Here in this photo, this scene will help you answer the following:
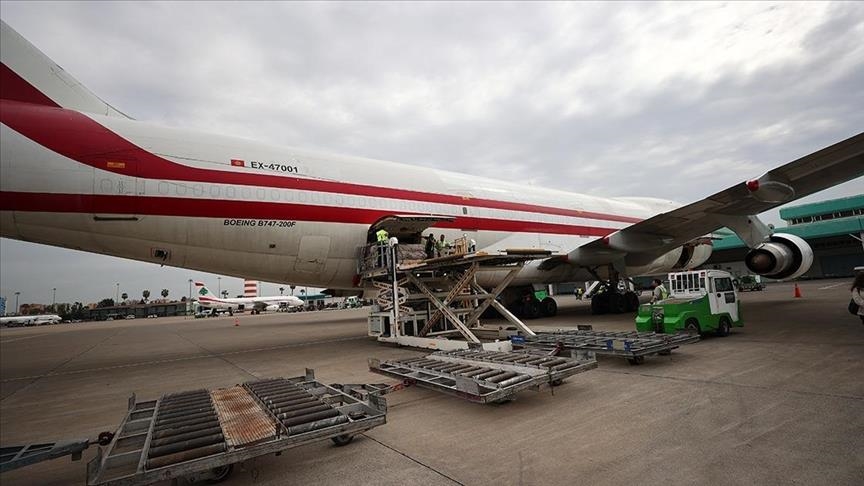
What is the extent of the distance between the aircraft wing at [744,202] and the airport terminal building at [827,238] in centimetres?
2880

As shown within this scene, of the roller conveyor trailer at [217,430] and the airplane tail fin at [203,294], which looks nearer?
the roller conveyor trailer at [217,430]

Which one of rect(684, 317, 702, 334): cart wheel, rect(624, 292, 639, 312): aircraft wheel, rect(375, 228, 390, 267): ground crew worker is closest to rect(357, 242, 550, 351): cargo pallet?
rect(375, 228, 390, 267): ground crew worker

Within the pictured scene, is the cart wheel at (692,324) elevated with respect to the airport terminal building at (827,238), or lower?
lower

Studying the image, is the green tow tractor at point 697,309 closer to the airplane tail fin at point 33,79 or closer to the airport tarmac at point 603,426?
the airport tarmac at point 603,426

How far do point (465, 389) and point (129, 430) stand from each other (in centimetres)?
311

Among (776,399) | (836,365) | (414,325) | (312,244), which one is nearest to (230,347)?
(312,244)

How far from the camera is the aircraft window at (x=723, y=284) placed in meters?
8.59

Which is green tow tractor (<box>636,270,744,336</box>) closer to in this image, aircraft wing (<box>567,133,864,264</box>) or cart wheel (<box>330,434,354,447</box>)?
aircraft wing (<box>567,133,864,264</box>)

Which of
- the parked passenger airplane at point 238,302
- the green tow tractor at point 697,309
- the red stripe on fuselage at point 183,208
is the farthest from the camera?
the parked passenger airplane at point 238,302

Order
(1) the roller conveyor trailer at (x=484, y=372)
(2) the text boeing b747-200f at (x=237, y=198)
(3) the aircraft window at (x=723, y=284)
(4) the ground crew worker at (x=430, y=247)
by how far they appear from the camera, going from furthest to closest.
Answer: (4) the ground crew worker at (x=430, y=247) < (3) the aircraft window at (x=723, y=284) < (2) the text boeing b747-200f at (x=237, y=198) < (1) the roller conveyor trailer at (x=484, y=372)

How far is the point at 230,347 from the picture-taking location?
12289mm

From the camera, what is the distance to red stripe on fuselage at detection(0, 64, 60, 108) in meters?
7.12

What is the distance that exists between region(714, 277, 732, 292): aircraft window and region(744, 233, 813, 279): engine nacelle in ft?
13.9

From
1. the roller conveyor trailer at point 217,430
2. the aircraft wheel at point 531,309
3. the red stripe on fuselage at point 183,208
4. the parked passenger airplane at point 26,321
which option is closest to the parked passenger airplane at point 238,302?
the parked passenger airplane at point 26,321
